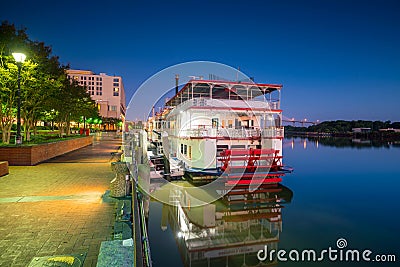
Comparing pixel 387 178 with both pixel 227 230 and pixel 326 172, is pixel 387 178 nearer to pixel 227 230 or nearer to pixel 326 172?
pixel 326 172

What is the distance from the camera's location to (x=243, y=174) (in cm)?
1642

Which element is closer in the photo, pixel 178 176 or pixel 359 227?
pixel 359 227

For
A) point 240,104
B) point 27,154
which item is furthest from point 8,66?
point 240,104

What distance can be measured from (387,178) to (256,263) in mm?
29060

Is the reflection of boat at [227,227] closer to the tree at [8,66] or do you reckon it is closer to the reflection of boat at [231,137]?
the reflection of boat at [231,137]

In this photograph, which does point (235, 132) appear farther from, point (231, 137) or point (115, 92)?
point (115, 92)

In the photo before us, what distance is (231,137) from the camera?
60.3 feet

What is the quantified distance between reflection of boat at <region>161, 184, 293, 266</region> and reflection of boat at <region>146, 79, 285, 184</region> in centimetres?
172

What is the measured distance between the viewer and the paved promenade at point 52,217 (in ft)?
15.6

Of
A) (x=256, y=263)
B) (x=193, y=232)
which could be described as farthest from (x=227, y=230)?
(x=256, y=263)

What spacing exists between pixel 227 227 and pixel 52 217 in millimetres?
7519

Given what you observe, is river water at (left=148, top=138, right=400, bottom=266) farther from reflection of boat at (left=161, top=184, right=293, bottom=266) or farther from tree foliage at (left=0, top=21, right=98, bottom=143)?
tree foliage at (left=0, top=21, right=98, bottom=143)

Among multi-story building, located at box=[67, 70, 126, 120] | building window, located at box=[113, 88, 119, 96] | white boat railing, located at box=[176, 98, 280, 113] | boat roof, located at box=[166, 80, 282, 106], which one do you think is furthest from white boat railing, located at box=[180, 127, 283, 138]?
building window, located at box=[113, 88, 119, 96]

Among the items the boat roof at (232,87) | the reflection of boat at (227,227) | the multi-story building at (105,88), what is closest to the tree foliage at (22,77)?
the boat roof at (232,87)
